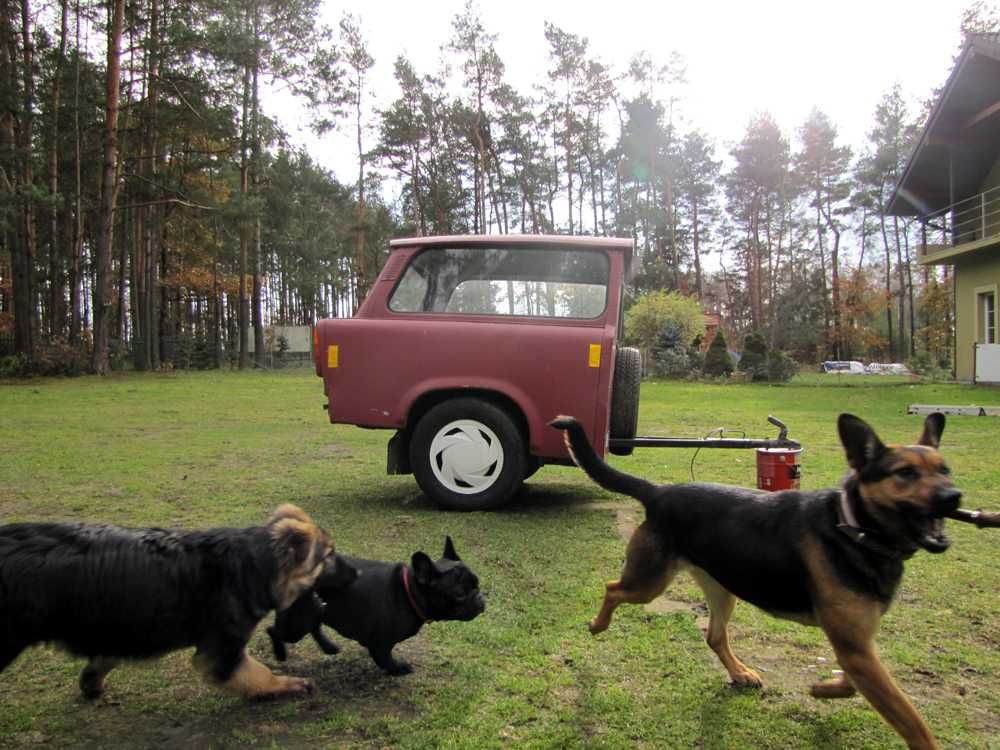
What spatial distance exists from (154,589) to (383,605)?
3.02 ft

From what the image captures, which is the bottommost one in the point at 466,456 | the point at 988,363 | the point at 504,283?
the point at 466,456

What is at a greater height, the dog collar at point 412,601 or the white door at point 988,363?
the white door at point 988,363

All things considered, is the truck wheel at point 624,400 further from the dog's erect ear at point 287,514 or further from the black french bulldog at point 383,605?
the dog's erect ear at point 287,514

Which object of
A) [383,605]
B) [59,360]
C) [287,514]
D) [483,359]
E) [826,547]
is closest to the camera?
[826,547]

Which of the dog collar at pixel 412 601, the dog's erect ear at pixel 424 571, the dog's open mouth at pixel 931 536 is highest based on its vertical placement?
the dog's open mouth at pixel 931 536

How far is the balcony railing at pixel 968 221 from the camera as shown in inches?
899

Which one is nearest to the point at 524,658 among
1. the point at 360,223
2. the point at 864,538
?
the point at 864,538

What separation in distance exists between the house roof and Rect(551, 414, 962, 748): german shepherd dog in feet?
77.9

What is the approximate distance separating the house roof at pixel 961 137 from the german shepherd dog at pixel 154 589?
→ 82.2 feet

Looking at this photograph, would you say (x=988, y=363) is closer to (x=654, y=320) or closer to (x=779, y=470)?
(x=654, y=320)

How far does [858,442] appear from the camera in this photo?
2512 millimetres

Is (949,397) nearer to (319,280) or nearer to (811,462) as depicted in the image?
(811,462)

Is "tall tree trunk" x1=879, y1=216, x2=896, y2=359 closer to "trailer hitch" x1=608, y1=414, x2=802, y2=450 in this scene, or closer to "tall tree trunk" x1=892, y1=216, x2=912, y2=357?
"tall tree trunk" x1=892, y1=216, x2=912, y2=357

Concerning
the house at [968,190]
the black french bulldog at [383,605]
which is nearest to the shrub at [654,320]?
the house at [968,190]
